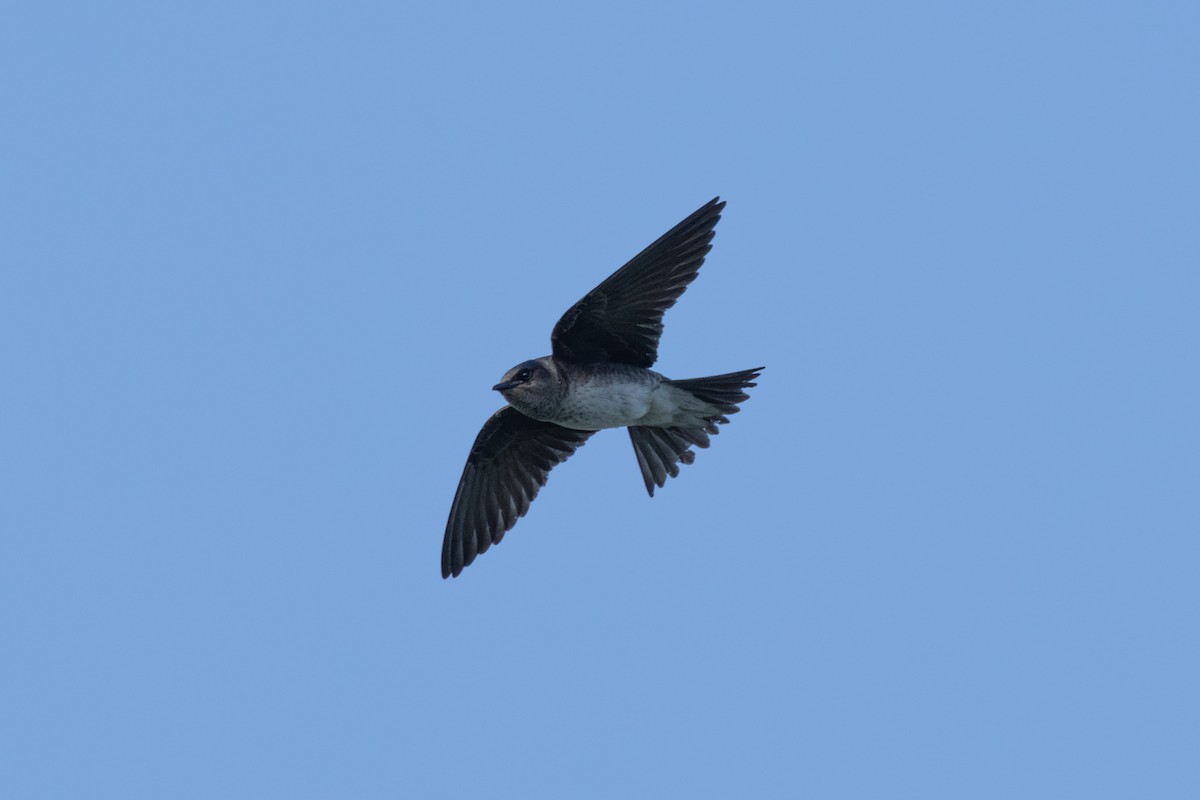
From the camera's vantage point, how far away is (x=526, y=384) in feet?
33.1

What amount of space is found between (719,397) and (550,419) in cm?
106

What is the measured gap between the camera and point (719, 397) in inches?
401

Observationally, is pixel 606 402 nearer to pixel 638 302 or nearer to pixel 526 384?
pixel 526 384

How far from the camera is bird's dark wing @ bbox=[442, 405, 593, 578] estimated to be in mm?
11172

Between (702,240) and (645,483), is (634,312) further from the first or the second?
(645,483)

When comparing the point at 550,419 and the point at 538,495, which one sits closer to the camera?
the point at 550,419

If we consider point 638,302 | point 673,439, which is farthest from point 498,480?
point 638,302

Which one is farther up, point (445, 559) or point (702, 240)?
point (702, 240)

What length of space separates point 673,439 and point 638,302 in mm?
1116

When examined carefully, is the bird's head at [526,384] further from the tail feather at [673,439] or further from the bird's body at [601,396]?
the tail feather at [673,439]

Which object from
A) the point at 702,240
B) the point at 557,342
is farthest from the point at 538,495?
the point at 702,240

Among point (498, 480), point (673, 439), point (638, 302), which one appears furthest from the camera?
point (498, 480)

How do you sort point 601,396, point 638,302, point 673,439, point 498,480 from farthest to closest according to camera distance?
point 498,480
point 673,439
point 601,396
point 638,302

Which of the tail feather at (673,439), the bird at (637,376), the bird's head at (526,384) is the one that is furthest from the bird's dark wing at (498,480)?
the bird's head at (526,384)
